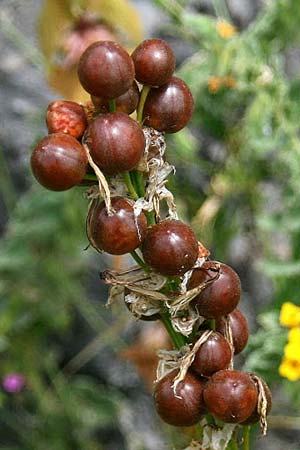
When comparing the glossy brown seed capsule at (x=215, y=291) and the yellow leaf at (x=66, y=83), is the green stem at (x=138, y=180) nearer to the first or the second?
the glossy brown seed capsule at (x=215, y=291)

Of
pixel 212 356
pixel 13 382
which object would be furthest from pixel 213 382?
pixel 13 382

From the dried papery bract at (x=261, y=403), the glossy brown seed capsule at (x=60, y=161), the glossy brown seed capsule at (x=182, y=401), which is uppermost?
the glossy brown seed capsule at (x=60, y=161)

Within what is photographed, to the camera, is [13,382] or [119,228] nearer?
[119,228]

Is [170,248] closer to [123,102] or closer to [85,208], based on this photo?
[123,102]

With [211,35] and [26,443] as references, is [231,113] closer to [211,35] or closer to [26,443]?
[211,35]

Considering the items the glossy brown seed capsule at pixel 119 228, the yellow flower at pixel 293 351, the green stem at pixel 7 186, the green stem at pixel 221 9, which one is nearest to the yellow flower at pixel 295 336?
the yellow flower at pixel 293 351

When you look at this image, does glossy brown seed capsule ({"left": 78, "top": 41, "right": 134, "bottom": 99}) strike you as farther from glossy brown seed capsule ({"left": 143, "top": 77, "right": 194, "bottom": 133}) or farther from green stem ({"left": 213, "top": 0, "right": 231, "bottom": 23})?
green stem ({"left": 213, "top": 0, "right": 231, "bottom": 23})
